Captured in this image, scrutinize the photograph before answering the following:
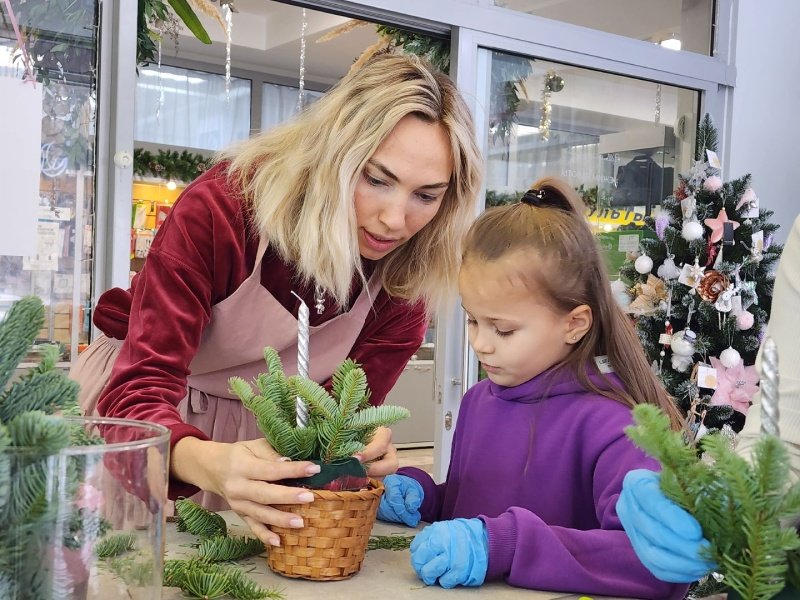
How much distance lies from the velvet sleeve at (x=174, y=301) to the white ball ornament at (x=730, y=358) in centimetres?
261

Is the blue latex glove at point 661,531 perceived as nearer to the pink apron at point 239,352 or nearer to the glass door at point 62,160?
the pink apron at point 239,352

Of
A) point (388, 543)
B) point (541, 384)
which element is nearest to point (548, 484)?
point (541, 384)

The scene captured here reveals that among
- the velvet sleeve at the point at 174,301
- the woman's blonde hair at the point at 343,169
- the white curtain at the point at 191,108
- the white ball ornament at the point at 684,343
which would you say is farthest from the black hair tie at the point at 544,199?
the white curtain at the point at 191,108

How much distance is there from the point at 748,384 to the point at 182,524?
2.93 m

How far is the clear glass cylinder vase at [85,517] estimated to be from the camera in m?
0.52

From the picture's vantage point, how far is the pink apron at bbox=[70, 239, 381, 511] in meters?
1.48

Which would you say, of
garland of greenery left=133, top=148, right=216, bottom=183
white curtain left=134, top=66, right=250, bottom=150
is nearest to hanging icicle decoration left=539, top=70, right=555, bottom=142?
garland of greenery left=133, top=148, right=216, bottom=183

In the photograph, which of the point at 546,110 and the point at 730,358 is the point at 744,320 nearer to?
the point at 730,358

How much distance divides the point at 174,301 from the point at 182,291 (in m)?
0.02

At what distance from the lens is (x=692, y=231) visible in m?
3.60

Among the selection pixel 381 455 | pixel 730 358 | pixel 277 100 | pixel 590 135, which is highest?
pixel 277 100

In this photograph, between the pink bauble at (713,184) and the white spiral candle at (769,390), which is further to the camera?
the pink bauble at (713,184)

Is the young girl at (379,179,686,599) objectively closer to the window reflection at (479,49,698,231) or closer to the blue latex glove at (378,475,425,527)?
the blue latex glove at (378,475,425,527)

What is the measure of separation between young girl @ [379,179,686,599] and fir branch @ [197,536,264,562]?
253 mm
